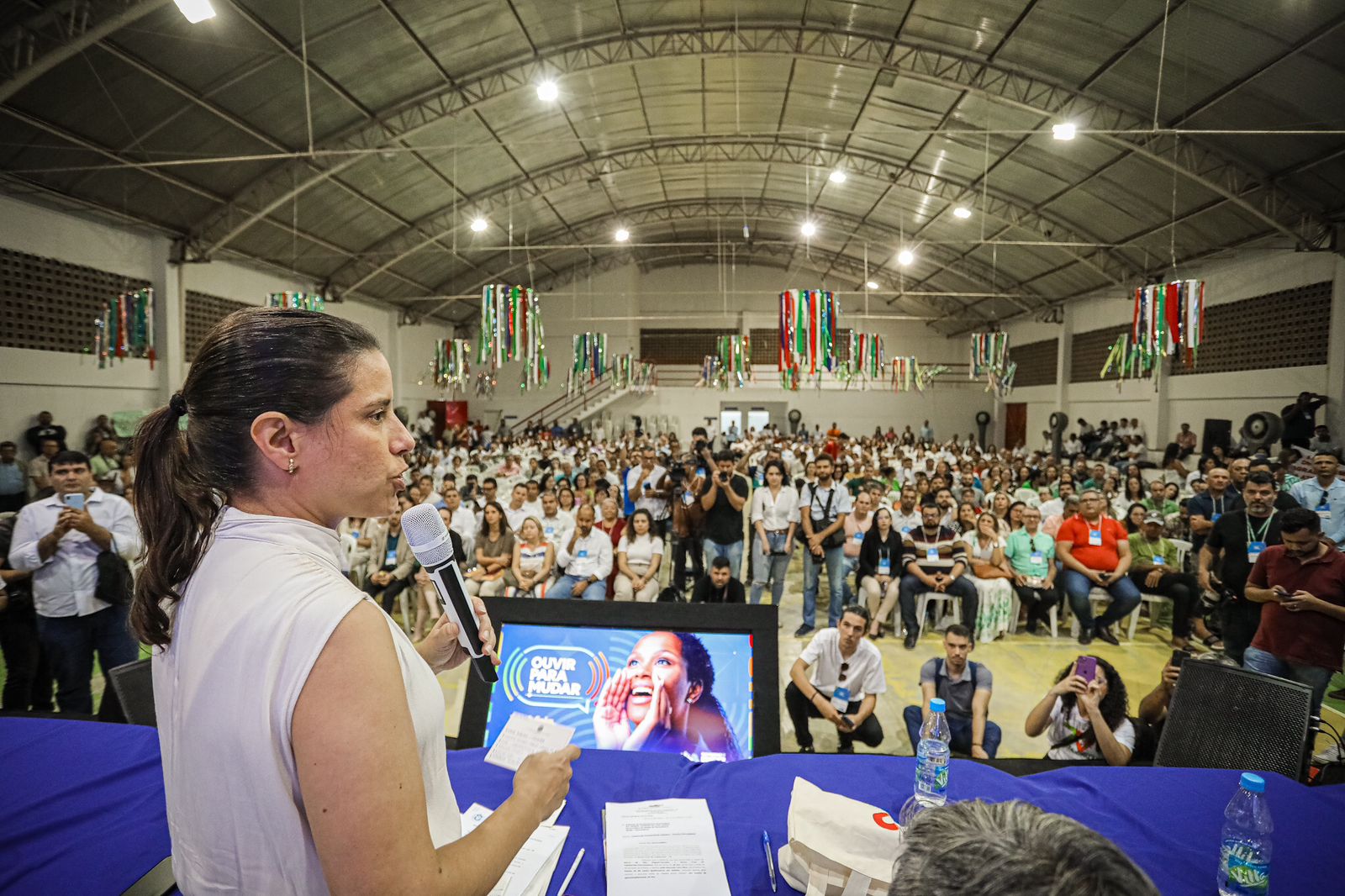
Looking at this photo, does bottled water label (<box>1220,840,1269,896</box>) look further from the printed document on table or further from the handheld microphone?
the handheld microphone

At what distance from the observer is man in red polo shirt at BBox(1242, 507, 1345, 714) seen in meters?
3.54

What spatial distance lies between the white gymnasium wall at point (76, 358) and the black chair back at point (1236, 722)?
932cm

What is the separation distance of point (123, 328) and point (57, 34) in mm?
5129

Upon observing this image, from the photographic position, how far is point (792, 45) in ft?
36.0

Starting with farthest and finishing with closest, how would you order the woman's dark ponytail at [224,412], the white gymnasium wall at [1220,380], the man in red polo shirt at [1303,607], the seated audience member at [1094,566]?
the white gymnasium wall at [1220,380]
the seated audience member at [1094,566]
the man in red polo shirt at [1303,607]
the woman's dark ponytail at [224,412]

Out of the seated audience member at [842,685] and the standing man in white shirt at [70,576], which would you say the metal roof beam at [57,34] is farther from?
the seated audience member at [842,685]

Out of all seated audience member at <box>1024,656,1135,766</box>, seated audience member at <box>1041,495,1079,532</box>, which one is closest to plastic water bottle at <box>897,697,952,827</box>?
seated audience member at <box>1024,656,1135,766</box>

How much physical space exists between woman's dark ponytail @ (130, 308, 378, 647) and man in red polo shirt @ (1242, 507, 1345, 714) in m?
4.82

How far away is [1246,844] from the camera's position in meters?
1.31

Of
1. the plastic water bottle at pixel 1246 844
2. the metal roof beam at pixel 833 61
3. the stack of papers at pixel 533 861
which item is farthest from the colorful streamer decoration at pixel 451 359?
the plastic water bottle at pixel 1246 844

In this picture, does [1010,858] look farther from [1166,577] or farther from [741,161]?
[741,161]

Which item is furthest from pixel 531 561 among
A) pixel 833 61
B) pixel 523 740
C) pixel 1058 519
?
pixel 833 61

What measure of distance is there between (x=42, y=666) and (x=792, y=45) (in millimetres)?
12373

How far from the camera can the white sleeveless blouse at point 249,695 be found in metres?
0.67
